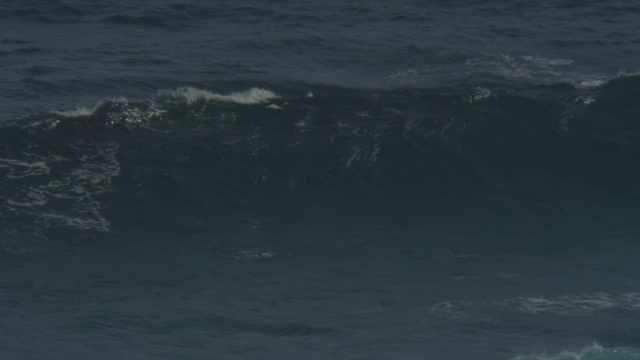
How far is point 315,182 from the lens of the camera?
8206 centimetres

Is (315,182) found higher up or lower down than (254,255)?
higher up

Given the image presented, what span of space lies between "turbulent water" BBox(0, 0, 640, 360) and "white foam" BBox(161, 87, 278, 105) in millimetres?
235

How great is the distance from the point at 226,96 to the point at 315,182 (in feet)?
Result: 42.7

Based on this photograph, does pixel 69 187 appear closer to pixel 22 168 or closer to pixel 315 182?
pixel 22 168

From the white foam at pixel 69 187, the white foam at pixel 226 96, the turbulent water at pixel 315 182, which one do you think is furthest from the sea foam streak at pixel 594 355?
the white foam at pixel 226 96

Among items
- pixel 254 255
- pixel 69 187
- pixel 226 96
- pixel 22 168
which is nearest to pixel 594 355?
pixel 254 255

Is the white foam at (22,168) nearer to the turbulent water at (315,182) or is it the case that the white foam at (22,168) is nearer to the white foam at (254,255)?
the turbulent water at (315,182)

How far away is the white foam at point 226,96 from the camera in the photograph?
8906cm

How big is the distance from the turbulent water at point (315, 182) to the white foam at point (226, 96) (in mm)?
235

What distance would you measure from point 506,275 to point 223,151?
25.6m

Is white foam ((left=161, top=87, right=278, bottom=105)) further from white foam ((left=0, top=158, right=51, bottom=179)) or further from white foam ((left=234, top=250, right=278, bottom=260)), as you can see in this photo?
white foam ((left=234, top=250, right=278, bottom=260))

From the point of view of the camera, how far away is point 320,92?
91062 millimetres

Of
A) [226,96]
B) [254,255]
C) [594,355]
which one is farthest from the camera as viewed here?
[226,96]

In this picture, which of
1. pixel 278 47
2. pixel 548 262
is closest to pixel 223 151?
pixel 278 47
